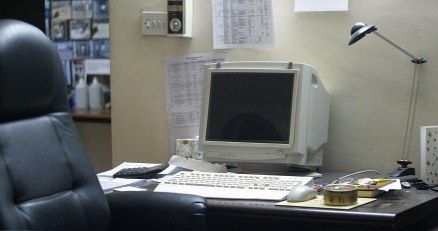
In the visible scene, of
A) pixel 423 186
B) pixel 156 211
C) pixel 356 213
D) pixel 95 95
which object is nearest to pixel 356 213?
pixel 356 213

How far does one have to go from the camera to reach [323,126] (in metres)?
2.62

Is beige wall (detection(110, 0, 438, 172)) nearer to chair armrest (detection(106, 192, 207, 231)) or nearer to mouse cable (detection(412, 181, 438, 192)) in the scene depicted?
mouse cable (detection(412, 181, 438, 192))

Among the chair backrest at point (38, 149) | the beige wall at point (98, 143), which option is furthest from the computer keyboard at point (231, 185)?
the beige wall at point (98, 143)

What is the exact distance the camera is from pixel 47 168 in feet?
6.68

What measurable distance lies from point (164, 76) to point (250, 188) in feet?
2.93

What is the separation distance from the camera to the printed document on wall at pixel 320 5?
264cm

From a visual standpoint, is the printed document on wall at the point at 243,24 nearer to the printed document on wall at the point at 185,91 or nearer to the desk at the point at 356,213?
the printed document on wall at the point at 185,91

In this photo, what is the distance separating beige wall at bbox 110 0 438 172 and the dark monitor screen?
0.81 ft

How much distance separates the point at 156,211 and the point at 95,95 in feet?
9.93

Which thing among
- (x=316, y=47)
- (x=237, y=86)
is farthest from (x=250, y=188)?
(x=316, y=47)

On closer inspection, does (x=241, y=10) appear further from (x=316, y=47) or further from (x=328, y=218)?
(x=328, y=218)

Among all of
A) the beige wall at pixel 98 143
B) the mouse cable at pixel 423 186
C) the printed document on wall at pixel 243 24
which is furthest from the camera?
the beige wall at pixel 98 143

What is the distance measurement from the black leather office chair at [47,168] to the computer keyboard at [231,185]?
13 cm

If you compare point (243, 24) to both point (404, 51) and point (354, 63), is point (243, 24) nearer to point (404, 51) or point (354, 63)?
point (354, 63)
